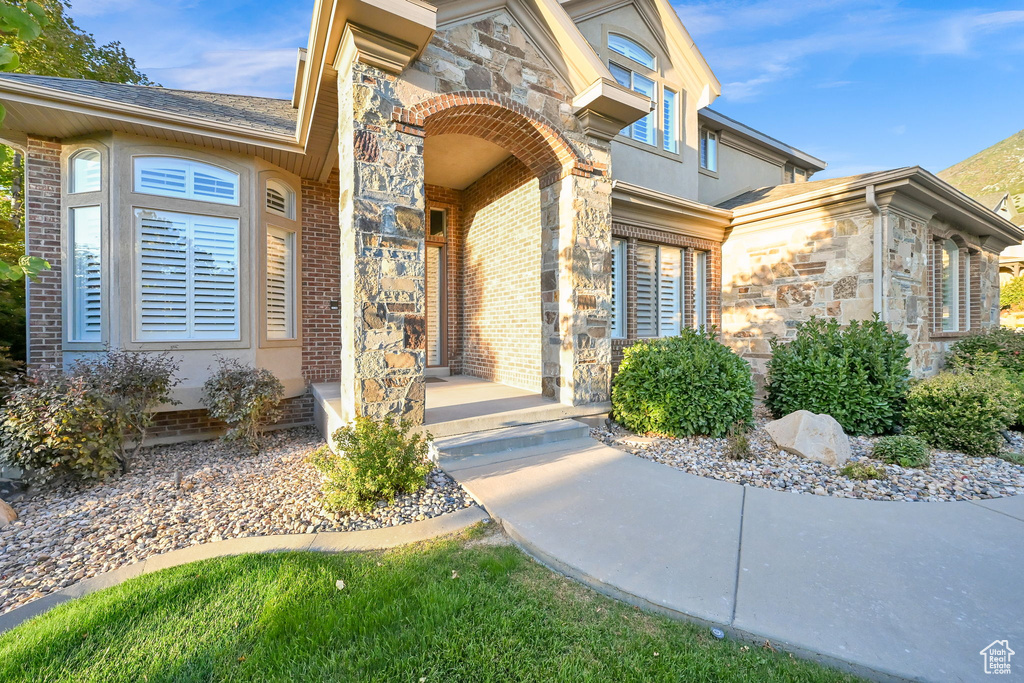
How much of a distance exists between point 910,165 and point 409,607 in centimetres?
869

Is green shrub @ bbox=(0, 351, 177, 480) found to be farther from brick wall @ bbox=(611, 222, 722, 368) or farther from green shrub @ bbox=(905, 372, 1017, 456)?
green shrub @ bbox=(905, 372, 1017, 456)

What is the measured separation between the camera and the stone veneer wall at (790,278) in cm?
723

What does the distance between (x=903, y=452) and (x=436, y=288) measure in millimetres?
7299

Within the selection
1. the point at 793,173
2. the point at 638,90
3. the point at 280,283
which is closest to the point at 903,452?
the point at 638,90

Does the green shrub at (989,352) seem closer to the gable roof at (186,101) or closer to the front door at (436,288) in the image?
the front door at (436,288)

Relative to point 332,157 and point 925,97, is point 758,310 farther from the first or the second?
point 925,97

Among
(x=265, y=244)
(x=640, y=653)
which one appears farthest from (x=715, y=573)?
(x=265, y=244)

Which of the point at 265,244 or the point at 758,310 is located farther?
the point at 758,310

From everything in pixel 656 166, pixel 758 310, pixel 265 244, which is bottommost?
pixel 758 310

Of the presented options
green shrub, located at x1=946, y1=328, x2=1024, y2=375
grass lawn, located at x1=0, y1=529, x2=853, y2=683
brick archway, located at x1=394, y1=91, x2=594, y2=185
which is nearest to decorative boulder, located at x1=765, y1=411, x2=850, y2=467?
grass lawn, located at x1=0, y1=529, x2=853, y2=683

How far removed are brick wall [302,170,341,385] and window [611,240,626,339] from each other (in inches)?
188

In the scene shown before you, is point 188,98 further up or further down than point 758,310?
further up

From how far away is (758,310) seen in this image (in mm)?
8547

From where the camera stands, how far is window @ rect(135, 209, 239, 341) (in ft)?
18.0
